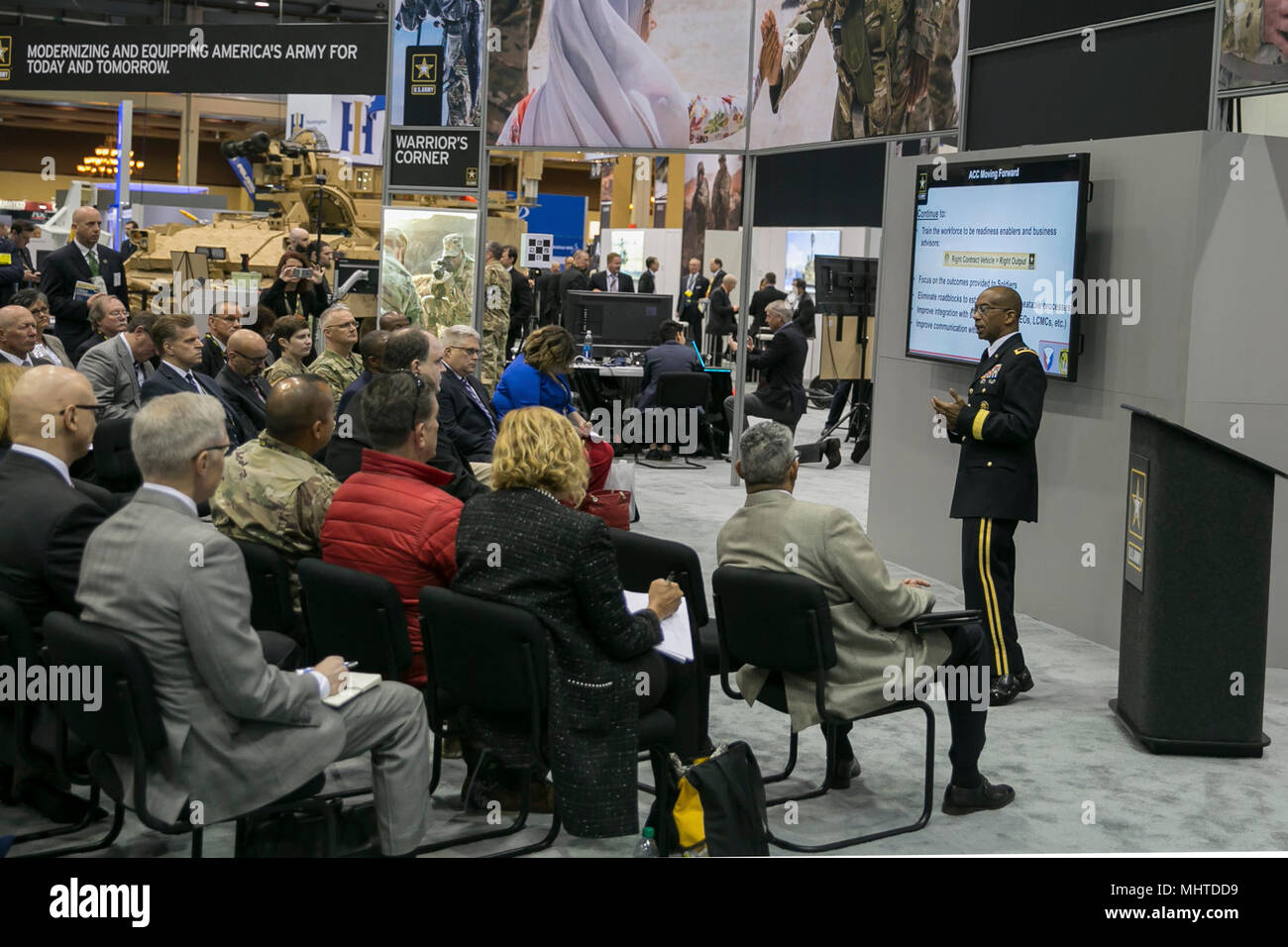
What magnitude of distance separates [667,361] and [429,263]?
2176 millimetres

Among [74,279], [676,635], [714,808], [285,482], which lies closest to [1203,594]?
[676,635]

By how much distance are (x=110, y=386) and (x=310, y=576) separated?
341cm

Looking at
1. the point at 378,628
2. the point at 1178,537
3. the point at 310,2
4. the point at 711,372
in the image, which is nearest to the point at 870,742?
the point at 1178,537

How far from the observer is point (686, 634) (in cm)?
374

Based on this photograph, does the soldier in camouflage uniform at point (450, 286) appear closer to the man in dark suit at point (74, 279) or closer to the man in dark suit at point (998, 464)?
the man in dark suit at point (74, 279)

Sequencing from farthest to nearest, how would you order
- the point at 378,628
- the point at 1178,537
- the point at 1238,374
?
the point at 1238,374 < the point at 1178,537 < the point at 378,628

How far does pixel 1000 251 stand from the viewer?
6777mm

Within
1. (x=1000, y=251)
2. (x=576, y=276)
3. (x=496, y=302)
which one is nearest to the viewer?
(x=1000, y=251)

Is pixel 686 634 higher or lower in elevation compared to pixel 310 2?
lower

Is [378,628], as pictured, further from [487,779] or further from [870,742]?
[870,742]

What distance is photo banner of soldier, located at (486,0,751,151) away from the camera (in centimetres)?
1034

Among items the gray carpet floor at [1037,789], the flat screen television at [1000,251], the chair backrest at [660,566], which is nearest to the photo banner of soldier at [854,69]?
the flat screen television at [1000,251]

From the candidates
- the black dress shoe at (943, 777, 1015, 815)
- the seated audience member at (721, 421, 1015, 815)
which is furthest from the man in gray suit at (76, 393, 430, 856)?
the black dress shoe at (943, 777, 1015, 815)

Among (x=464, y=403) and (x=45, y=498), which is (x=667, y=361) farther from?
(x=45, y=498)
